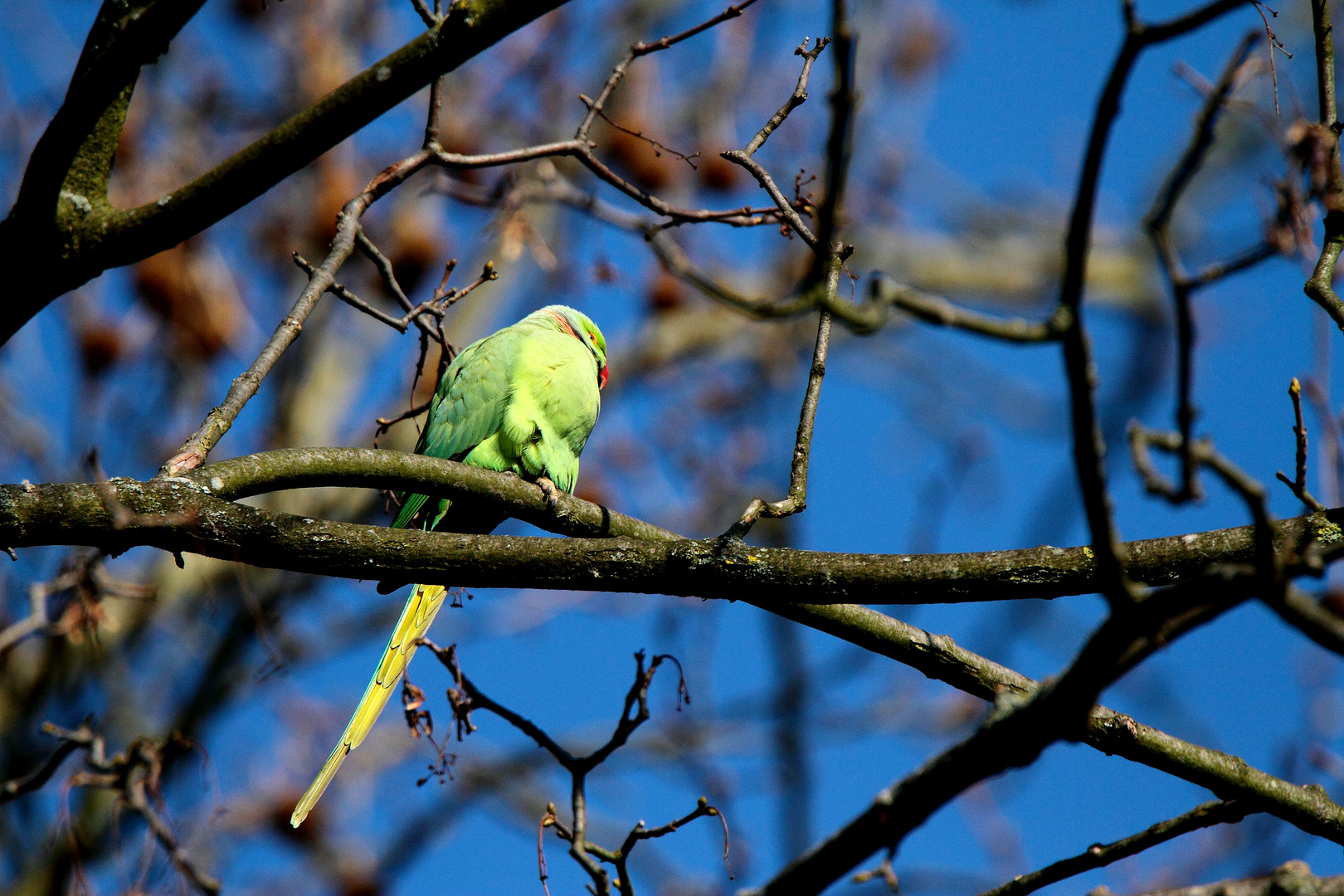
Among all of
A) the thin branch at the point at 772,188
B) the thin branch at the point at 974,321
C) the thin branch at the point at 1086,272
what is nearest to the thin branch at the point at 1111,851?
the thin branch at the point at 1086,272

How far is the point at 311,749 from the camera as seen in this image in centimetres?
900

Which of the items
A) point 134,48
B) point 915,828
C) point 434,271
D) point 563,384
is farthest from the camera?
point 434,271

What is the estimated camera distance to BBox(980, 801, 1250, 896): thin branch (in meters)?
1.90

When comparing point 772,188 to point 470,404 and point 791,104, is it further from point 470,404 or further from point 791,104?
point 470,404

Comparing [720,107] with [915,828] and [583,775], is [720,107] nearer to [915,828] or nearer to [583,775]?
[583,775]

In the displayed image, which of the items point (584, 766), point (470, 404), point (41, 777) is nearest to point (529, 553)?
point (584, 766)

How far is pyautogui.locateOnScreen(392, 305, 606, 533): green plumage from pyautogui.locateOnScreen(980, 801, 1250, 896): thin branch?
247 centimetres

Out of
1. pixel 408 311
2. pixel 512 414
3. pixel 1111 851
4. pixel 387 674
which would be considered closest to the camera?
pixel 1111 851

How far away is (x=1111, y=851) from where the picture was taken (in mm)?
1889

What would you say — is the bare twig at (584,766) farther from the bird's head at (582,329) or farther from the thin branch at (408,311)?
the bird's head at (582,329)

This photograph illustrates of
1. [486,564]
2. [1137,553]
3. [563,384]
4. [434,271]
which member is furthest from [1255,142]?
[486,564]

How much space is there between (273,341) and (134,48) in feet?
2.61

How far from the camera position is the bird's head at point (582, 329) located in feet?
16.3

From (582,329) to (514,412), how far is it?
3.48 ft
